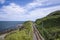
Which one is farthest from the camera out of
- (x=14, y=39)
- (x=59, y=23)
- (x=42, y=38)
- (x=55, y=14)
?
(x=55, y=14)

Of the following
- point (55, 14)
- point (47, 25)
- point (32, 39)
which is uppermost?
point (55, 14)

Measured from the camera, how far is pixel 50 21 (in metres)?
14.1

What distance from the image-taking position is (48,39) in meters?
8.42

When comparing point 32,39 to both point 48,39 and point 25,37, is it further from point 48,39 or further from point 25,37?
point 48,39

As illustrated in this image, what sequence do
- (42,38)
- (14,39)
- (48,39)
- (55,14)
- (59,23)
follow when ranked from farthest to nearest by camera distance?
(55,14) → (59,23) → (14,39) → (42,38) → (48,39)

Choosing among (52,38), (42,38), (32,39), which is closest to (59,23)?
(32,39)

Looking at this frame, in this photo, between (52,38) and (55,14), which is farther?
(55,14)

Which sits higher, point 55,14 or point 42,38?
point 55,14

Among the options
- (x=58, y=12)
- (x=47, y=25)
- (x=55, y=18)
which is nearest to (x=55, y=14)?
(x=58, y=12)

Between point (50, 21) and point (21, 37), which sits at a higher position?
point (50, 21)

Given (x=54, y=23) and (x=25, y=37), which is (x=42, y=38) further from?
(x=54, y=23)

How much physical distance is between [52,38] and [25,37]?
3300 millimetres

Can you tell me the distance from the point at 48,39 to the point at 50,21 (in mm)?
5784

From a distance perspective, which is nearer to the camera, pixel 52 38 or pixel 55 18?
pixel 52 38
